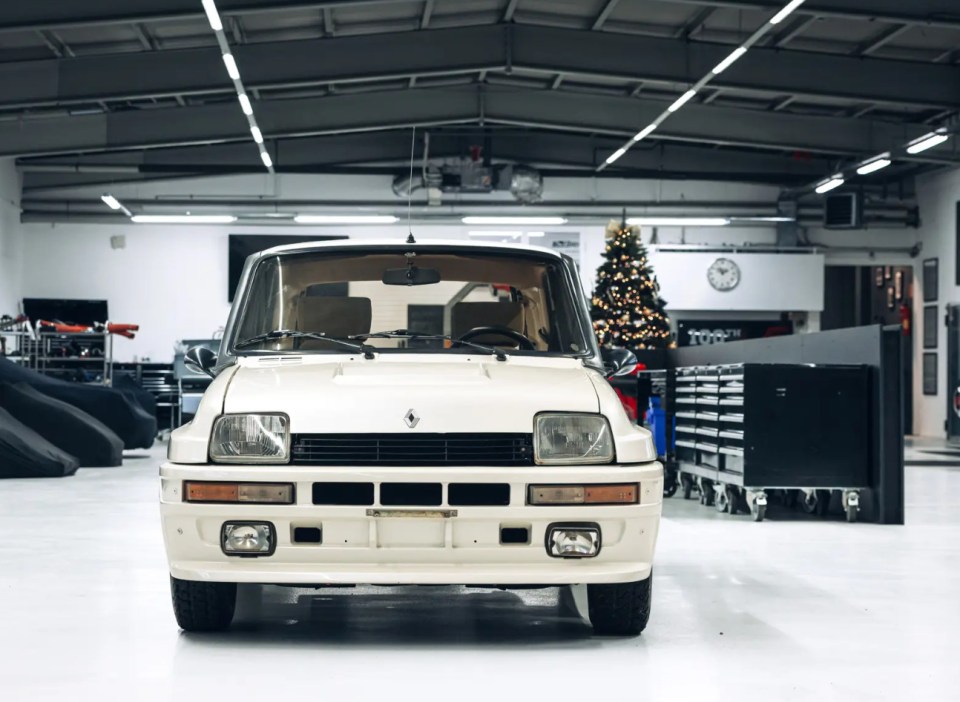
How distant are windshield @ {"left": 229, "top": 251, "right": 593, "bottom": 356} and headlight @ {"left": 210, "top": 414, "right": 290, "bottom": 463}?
700mm

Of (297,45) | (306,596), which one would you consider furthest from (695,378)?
(297,45)

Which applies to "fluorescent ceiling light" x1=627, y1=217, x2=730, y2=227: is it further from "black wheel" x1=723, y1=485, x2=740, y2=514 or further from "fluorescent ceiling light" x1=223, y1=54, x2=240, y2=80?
"black wheel" x1=723, y1=485, x2=740, y2=514

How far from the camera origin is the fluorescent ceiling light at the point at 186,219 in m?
24.6

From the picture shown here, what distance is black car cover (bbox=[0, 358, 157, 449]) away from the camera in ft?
46.3

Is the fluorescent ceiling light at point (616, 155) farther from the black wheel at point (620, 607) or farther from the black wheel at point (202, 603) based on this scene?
the black wheel at point (202, 603)

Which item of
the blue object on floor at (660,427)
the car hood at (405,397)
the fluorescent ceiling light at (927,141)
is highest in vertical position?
the fluorescent ceiling light at (927,141)

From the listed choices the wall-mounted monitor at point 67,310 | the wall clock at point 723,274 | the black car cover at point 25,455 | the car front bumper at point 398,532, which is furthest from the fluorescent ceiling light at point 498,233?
the car front bumper at point 398,532

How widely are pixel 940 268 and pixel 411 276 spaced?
21802 millimetres

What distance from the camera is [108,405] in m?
14.8

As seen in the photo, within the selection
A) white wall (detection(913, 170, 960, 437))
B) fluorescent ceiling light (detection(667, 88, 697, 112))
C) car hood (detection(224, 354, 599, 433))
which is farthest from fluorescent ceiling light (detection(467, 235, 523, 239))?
car hood (detection(224, 354, 599, 433))

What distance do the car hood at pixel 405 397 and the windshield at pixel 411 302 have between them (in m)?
0.46

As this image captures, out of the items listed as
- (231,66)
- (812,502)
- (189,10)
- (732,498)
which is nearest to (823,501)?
(812,502)

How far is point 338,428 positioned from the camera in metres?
3.71

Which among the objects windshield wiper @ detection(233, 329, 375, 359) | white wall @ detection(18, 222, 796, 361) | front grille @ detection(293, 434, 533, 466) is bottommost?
front grille @ detection(293, 434, 533, 466)
